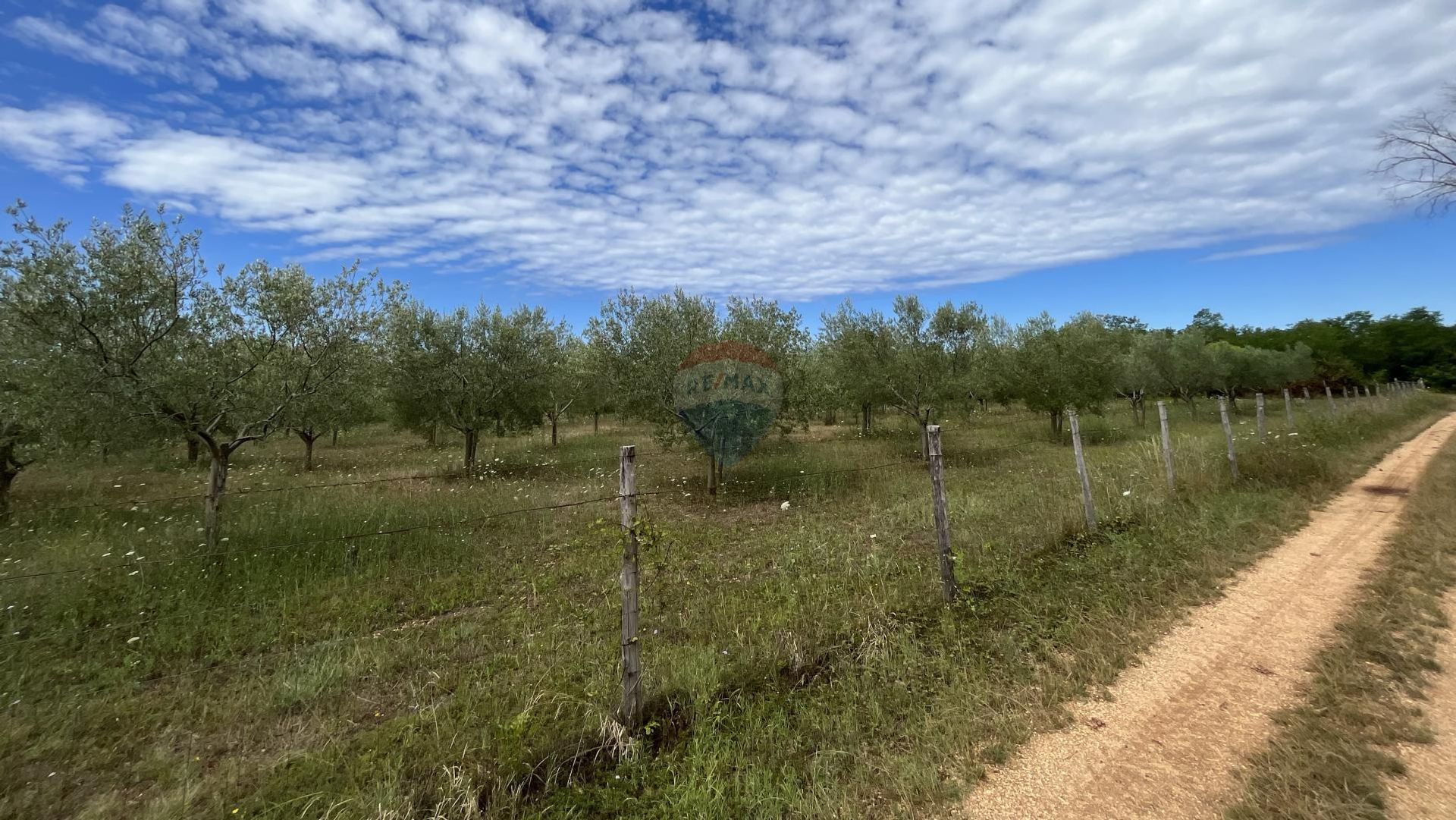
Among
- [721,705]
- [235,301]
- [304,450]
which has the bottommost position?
[721,705]

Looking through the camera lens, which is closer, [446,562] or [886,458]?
[446,562]

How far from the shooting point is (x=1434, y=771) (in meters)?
3.53

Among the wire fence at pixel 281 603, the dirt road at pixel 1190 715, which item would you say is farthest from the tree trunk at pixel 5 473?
the dirt road at pixel 1190 715

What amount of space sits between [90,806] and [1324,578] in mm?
12586

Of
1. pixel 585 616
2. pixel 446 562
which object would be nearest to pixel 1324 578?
pixel 585 616

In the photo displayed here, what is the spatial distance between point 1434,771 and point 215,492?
1517cm

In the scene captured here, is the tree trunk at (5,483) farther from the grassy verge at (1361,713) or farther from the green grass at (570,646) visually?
the grassy verge at (1361,713)

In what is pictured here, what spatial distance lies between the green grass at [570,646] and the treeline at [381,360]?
1975mm

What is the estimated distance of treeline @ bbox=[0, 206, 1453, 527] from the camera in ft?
28.0

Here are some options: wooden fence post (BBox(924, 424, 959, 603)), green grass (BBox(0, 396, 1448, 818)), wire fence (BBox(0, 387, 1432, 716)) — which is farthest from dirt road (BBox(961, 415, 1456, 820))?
wire fence (BBox(0, 387, 1432, 716))

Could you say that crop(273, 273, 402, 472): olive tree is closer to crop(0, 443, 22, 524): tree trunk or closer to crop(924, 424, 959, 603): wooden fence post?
crop(0, 443, 22, 524): tree trunk

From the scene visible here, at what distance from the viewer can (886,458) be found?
21.6 meters

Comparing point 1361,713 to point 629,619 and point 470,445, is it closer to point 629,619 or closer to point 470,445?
point 629,619

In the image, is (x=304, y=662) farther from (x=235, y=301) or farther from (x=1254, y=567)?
(x=1254, y=567)
